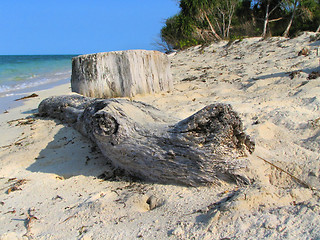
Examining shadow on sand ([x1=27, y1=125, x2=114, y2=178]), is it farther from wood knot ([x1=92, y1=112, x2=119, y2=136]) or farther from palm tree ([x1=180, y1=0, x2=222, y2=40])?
palm tree ([x1=180, y1=0, x2=222, y2=40])

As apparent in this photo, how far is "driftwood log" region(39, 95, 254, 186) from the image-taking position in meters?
1.95

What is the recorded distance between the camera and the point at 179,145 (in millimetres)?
2014

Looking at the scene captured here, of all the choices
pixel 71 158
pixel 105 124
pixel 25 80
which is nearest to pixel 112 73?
pixel 71 158

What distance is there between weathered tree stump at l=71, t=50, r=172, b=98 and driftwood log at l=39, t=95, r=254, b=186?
249 centimetres

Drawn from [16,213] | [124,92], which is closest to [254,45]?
[124,92]

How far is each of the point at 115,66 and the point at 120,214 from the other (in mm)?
3340

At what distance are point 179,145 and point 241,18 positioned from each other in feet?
60.2

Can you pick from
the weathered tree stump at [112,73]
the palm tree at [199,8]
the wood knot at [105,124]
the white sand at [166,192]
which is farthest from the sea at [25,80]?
the palm tree at [199,8]

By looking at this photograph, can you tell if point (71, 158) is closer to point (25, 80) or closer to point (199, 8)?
point (25, 80)

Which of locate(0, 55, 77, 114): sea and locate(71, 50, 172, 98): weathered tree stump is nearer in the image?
locate(71, 50, 172, 98): weathered tree stump

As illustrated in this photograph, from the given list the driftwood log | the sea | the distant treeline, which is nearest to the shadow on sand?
the driftwood log

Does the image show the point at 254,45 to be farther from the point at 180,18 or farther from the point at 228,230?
the point at 180,18

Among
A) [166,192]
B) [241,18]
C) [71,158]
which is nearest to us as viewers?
[166,192]

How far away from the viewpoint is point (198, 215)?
5.42 ft
